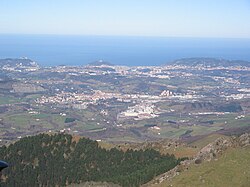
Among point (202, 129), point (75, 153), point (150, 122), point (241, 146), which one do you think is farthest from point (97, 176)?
point (150, 122)

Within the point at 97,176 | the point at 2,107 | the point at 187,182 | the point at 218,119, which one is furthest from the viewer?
the point at 2,107

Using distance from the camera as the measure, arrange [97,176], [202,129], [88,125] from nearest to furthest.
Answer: [97,176]
[202,129]
[88,125]

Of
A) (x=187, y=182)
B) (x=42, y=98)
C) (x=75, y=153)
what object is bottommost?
(x=42, y=98)

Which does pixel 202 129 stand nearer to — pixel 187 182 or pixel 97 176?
pixel 97 176

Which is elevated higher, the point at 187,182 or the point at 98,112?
the point at 187,182

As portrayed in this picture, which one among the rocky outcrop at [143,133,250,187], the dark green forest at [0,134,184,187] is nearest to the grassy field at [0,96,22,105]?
the dark green forest at [0,134,184,187]

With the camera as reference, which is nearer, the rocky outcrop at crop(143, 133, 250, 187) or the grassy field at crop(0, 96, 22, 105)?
the rocky outcrop at crop(143, 133, 250, 187)

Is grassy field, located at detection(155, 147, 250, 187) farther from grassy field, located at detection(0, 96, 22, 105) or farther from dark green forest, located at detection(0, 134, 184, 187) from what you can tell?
grassy field, located at detection(0, 96, 22, 105)

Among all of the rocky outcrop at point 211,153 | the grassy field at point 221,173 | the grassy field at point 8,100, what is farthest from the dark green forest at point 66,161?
the grassy field at point 8,100
